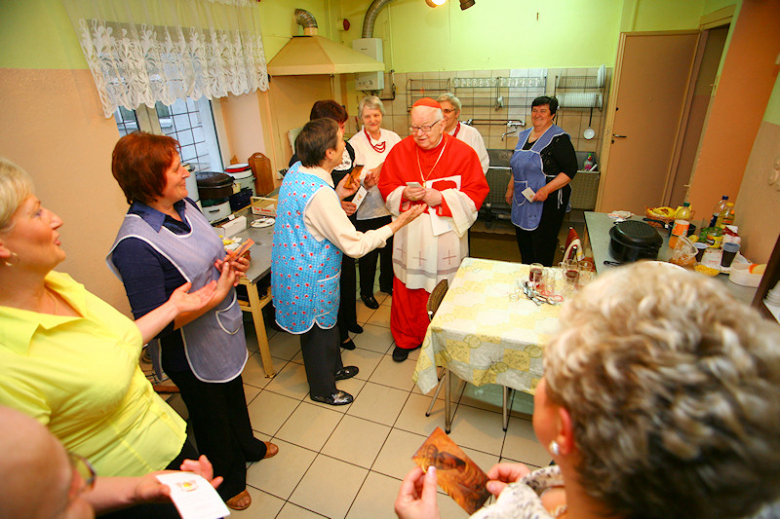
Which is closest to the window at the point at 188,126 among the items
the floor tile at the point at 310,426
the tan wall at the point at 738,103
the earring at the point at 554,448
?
the floor tile at the point at 310,426

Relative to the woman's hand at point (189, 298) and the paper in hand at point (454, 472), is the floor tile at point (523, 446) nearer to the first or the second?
the paper in hand at point (454, 472)

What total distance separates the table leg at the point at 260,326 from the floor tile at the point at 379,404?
0.68 metres

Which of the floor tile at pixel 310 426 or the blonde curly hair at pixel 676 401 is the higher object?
the blonde curly hair at pixel 676 401

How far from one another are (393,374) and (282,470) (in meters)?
0.94

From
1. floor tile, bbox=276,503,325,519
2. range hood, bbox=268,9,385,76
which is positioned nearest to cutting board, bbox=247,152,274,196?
range hood, bbox=268,9,385,76

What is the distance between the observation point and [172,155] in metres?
1.57

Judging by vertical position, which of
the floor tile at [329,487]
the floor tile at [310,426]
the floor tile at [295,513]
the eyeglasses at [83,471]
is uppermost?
the eyeglasses at [83,471]

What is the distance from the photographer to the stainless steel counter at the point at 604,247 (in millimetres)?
2139

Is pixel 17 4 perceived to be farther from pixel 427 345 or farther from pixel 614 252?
pixel 614 252

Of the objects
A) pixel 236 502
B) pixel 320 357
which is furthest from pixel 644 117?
pixel 236 502

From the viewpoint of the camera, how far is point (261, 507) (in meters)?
2.02

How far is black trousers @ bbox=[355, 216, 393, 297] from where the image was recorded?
330 cm

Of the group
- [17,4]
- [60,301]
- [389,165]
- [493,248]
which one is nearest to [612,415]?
[60,301]

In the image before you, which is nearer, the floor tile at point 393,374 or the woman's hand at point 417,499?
the woman's hand at point 417,499
